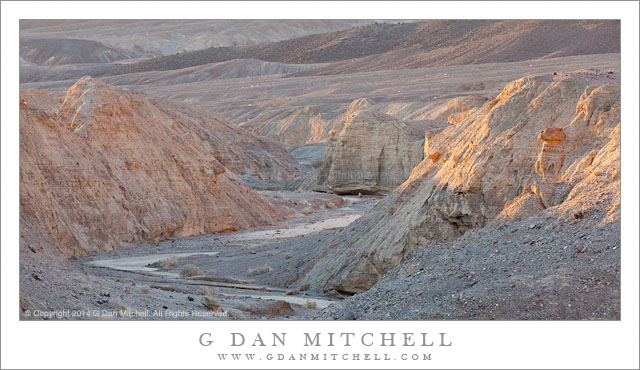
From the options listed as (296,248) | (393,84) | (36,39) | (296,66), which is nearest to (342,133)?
(296,248)

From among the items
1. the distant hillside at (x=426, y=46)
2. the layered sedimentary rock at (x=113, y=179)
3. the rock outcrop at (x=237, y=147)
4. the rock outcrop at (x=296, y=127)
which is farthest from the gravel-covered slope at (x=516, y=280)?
the distant hillside at (x=426, y=46)

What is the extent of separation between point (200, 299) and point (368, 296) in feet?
11.5

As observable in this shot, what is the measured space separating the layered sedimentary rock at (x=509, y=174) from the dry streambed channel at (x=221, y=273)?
1.27 metres

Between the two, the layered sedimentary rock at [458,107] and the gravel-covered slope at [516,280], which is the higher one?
the layered sedimentary rock at [458,107]

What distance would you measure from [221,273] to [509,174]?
7.39 m

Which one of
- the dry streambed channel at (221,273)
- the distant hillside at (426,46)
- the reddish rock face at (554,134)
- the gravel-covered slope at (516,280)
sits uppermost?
the distant hillside at (426,46)

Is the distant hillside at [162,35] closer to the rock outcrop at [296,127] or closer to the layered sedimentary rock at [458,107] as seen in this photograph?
the rock outcrop at [296,127]

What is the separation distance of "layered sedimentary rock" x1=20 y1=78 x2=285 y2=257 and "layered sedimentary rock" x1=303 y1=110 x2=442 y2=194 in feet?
44.2

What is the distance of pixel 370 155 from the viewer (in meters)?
45.5

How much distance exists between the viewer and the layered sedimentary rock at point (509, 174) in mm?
12742

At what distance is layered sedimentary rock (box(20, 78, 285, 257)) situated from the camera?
2252cm

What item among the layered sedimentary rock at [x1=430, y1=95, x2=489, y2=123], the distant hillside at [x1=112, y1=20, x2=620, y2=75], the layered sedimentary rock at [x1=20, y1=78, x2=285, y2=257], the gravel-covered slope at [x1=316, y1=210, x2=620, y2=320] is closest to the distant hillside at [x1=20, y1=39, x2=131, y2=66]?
the distant hillside at [x1=112, y1=20, x2=620, y2=75]

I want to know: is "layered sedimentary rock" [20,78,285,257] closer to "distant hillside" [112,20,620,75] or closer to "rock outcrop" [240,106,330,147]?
"rock outcrop" [240,106,330,147]

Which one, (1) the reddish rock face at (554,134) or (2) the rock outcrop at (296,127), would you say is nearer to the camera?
(1) the reddish rock face at (554,134)
